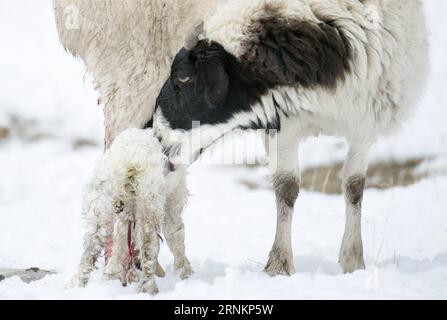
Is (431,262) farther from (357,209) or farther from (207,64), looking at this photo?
(207,64)

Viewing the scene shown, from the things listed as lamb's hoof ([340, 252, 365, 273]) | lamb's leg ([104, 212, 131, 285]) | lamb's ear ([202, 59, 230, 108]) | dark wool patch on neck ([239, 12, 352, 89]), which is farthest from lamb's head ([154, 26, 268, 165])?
lamb's hoof ([340, 252, 365, 273])

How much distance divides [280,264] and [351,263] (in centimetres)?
57

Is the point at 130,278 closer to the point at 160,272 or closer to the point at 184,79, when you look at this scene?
the point at 160,272

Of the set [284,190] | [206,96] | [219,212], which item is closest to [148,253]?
[206,96]

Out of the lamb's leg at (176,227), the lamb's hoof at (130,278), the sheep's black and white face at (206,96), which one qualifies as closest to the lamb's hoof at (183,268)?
the lamb's leg at (176,227)

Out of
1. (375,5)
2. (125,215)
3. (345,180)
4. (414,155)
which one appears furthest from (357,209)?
(414,155)

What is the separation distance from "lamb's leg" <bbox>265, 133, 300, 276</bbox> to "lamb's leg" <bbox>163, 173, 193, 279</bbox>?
2.23ft

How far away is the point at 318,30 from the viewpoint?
4.94 meters

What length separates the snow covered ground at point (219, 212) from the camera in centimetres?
424

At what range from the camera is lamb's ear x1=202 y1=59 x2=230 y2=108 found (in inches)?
191

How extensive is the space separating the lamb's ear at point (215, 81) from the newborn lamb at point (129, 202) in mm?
525

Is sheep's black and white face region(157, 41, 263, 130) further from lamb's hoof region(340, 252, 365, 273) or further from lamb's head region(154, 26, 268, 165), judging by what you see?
lamb's hoof region(340, 252, 365, 273)

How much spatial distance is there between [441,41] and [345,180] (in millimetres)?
12495

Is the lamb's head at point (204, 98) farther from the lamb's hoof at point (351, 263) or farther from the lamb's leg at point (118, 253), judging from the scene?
the lamb's hoof at point (351, 263)
